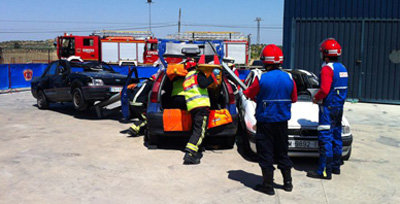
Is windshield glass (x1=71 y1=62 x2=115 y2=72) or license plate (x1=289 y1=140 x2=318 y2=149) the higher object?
windshield glass (x1=71 y1=62 x2=115 y2=72)

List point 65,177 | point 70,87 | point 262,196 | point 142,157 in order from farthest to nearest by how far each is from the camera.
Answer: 1. point 70,87
2. point 142,157
3. point 65,177
4. point 262,196

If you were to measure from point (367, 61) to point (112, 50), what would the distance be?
62.3 feet

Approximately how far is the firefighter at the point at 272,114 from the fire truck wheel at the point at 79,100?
6388 mm

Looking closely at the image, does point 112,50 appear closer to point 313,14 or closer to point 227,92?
point 313,14

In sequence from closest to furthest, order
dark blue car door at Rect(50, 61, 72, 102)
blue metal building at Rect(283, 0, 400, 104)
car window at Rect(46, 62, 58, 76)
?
1. dark blue car door at Rect(50, 61, 72, 102)
2. car window at Rect(46, 62, 58, 76)
3. blue metal building at Rect(283, 0, 400, 104)

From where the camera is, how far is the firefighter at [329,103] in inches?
224

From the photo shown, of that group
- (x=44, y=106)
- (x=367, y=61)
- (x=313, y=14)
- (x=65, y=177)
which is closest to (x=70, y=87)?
(x=44, y=106)

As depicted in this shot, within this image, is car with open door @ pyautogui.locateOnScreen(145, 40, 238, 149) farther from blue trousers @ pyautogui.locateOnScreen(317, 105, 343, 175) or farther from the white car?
blue trousers @ pyautogui.locateOnScreen(317, 105, 343, 175)

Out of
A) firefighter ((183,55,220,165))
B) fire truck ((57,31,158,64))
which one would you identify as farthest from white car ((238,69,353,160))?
fire truck ((57,31,158,64))

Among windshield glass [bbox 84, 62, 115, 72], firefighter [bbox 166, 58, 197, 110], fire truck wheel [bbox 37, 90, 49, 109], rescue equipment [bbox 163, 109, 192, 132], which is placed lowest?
fire truck wheel [bbox 37, 90, 49, 109]

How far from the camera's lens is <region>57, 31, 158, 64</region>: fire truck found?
2647 cm

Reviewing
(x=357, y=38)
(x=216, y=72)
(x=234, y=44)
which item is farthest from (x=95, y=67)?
(x=234, y=44)

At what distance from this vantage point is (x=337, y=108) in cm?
577

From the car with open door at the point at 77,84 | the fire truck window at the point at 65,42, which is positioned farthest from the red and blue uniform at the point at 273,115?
the fire truck window at the point at 65,42
